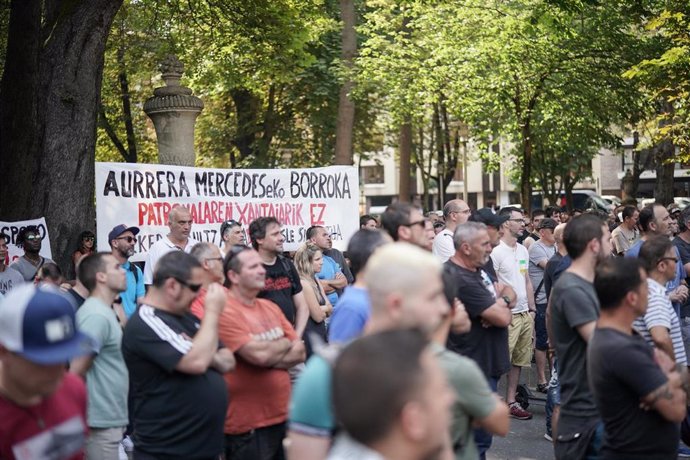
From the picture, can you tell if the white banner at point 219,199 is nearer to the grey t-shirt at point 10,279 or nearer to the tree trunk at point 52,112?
the grey t-shirt at point 10,279

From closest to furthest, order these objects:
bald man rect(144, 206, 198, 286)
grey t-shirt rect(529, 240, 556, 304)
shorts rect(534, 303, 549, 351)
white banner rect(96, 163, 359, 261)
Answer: bald man rect(144, 206, 198, 286), white banner rect(96, 163, 359, 261), shorts rect(534, 303, 549, 351), grey t-shirt rect(529, 240, 556, 304)

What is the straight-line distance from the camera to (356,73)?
28.9m

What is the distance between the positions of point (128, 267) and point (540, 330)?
4.88 metres

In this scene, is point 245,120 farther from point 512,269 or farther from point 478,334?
point 478,334

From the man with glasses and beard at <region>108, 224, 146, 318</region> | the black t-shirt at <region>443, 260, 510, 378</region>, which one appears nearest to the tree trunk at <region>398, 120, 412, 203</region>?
the man with glasses and beard at <region>108, 224, 146, 318</region>

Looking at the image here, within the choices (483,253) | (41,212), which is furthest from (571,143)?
(483,253)

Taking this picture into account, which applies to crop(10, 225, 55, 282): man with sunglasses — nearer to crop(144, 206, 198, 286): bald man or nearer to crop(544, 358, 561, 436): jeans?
crop(144, 206, 198, 286): bald man

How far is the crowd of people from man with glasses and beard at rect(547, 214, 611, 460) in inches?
0.4

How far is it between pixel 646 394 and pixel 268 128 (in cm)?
2814

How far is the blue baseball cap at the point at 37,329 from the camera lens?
11.5ft

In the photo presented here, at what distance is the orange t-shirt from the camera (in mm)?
5898

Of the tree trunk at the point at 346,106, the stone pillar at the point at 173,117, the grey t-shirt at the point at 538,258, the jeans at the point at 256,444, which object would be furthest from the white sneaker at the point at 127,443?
the tree trunk at the point at 346,106

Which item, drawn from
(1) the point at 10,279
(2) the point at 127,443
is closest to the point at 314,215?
(1) the point at 10,279

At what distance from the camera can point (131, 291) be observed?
29.2 feet
